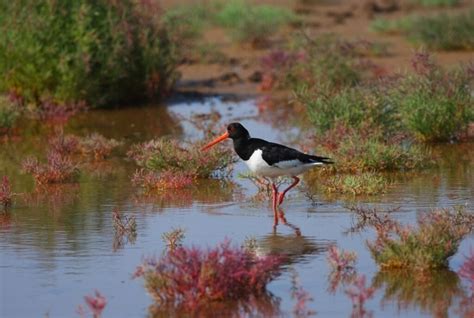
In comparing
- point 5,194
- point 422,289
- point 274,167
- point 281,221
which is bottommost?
point 422,289

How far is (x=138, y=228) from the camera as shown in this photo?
10.8m

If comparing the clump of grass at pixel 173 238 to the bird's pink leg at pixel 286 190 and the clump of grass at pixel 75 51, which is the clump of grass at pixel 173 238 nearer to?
the bird's pink leg at pixel 286 190

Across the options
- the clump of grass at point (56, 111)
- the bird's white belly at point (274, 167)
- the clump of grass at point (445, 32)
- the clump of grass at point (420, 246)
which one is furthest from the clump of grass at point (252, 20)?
the clump of grass at point (420, 246)

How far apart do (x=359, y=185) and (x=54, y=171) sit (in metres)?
3.29

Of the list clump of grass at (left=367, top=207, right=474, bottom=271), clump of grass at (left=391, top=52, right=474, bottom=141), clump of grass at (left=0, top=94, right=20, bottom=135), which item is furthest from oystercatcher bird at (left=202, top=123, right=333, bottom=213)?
clump of grass at (left=0, top=94, right=20, bottom=135)

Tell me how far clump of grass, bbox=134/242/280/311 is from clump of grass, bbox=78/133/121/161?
248 inches

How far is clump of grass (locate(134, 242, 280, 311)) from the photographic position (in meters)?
8.16

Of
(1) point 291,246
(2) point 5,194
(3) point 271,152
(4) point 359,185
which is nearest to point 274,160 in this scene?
(3) point 271,152

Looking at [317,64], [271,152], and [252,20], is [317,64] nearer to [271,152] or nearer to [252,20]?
[252,20]

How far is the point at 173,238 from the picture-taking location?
395 inches

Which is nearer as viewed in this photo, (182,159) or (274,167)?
(274,167)

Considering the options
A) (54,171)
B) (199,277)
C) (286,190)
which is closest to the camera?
(199,277)

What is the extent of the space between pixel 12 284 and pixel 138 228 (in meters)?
1.95

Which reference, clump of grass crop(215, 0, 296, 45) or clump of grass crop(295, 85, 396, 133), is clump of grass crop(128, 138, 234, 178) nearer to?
clump of grass crop(295, 85, 396, 133)
